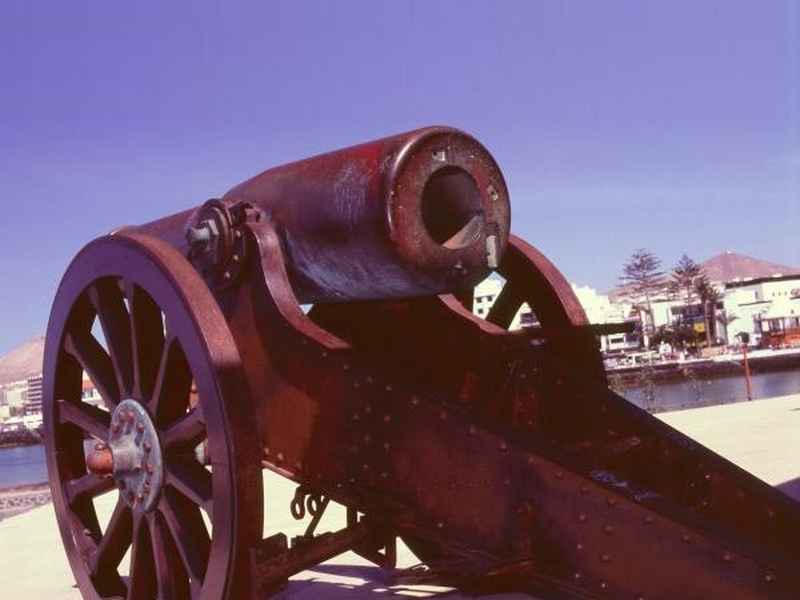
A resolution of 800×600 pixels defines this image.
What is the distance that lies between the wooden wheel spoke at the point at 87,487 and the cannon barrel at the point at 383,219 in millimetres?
963

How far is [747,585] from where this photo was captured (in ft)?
7.07

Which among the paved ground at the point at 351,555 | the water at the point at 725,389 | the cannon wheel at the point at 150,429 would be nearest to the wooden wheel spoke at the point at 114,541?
the cannon wheel at the point at 150,429

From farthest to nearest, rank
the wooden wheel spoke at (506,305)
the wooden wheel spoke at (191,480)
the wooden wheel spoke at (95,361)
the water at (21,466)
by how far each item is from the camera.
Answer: the water at (21,466)
the wooden wheel spoke at (506,305)
the wooden wheel spoke at (95,361)
the wooden wheel spoke at (191,480)

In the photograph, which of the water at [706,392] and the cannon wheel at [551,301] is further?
the water at [706,392]

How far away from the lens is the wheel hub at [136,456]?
123 inches

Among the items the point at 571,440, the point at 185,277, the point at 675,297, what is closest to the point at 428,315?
the point at 571,440

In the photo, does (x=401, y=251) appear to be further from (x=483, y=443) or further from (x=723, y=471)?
(x=723, y=471)

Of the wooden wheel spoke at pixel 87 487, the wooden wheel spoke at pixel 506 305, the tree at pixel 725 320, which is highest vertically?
the tree at pixel 725 320

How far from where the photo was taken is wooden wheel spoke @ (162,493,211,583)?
3.01 metres

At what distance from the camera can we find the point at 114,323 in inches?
140

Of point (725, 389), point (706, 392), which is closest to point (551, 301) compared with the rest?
point (706, 392)

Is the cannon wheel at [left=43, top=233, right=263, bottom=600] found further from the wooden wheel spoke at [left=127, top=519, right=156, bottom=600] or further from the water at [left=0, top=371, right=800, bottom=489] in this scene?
the water at [left=0, top=371, right=800, bottom=489]

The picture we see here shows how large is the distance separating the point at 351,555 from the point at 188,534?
7.88 feet

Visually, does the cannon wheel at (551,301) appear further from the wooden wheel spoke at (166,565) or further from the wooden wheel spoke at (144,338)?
the wooden wheel spoke at (166,565)
